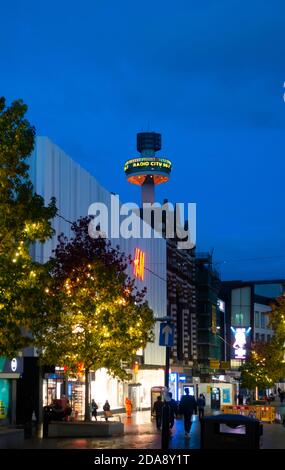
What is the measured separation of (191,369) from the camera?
94500 millimetres

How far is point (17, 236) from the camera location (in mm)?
22422

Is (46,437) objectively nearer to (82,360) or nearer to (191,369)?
(82,360)

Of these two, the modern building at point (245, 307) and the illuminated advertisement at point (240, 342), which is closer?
the illuminated advertisement at point (240, 342)

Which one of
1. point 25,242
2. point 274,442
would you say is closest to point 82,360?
point 274,442

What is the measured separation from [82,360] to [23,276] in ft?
46.2

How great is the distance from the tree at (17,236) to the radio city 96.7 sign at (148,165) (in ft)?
494

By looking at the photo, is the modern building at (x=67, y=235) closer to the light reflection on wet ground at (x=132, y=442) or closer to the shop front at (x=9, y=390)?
the shop front at (x=9, y=390)

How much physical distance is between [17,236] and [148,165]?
151862mm

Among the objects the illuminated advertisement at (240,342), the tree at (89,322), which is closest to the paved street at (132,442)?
the tree at (89,322)

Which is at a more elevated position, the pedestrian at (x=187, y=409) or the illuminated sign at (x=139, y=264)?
the illuminated sign at (x=139, y=264)

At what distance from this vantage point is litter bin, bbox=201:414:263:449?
1487 centimetres

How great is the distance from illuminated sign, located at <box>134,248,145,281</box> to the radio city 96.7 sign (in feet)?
333

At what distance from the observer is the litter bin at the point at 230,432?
14.9 meters

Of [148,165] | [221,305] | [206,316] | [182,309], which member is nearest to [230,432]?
[182,309]
